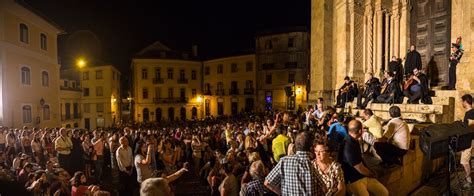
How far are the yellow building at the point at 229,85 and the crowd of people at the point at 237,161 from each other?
1214 inches

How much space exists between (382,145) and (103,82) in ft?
139

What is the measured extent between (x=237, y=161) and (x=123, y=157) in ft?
9.29

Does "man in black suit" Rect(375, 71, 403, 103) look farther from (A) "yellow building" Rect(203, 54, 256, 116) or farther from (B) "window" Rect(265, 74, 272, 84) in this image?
(A) "yellow building" Rect(203, 54, 256, 116)

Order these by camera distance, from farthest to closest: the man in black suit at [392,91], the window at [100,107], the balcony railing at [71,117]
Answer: the window at [100,107] < the balcony railing at [71,117] < the man in black suit at [392,91]

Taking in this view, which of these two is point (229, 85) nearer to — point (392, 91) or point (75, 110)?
point (75, 110)

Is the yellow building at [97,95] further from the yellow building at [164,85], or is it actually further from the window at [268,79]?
the window at [268,79]

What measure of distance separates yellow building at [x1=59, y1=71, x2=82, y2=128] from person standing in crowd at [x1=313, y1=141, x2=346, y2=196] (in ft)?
118

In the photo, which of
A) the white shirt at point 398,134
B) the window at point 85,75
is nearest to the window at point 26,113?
the white shirt at point 398,134

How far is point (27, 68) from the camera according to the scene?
2081 centimetres

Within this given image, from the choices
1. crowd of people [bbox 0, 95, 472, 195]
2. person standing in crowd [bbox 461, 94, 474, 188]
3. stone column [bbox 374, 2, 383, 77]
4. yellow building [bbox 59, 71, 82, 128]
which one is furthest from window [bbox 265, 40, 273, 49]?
person standing in crowd [bbox 461, 94, 474, 188]

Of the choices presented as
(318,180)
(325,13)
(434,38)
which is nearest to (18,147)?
(318,180)

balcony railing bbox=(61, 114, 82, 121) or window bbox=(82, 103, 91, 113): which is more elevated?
window bbox=(82, 103, 91, 113)

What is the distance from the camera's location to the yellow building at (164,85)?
45.5 meters

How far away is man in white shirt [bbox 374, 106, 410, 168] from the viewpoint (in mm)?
5160
